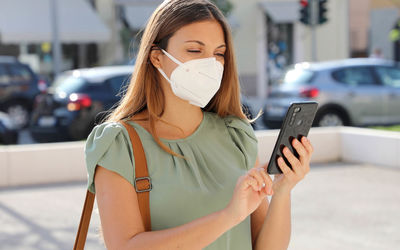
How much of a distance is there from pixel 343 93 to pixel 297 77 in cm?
90

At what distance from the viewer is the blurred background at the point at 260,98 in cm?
628

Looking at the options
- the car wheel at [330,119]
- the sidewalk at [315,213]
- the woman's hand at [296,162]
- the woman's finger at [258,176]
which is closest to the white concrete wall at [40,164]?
the sidewalk at [315,213]

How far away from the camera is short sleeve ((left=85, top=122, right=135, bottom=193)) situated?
1.98 meters

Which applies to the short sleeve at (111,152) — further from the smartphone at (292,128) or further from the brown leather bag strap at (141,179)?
the smartphone at (292,128)

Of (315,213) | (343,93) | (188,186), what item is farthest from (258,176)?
(343,93)

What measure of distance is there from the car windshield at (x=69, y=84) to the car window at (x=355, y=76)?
184 inches

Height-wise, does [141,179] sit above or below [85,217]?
above

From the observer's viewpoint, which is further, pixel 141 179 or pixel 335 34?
pixel 335 34

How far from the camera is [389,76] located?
13.1 meters

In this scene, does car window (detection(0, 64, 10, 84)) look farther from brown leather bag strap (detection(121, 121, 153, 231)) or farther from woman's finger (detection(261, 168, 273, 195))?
woman's finger (detection(261, 168, 273, 195))

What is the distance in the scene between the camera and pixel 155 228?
202cm

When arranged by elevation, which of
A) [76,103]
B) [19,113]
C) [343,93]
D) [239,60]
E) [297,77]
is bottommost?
[239,60]

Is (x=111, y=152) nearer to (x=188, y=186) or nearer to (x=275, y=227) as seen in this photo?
(x=188, y=186)

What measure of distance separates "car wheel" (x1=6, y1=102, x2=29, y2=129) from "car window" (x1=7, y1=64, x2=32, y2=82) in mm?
570
